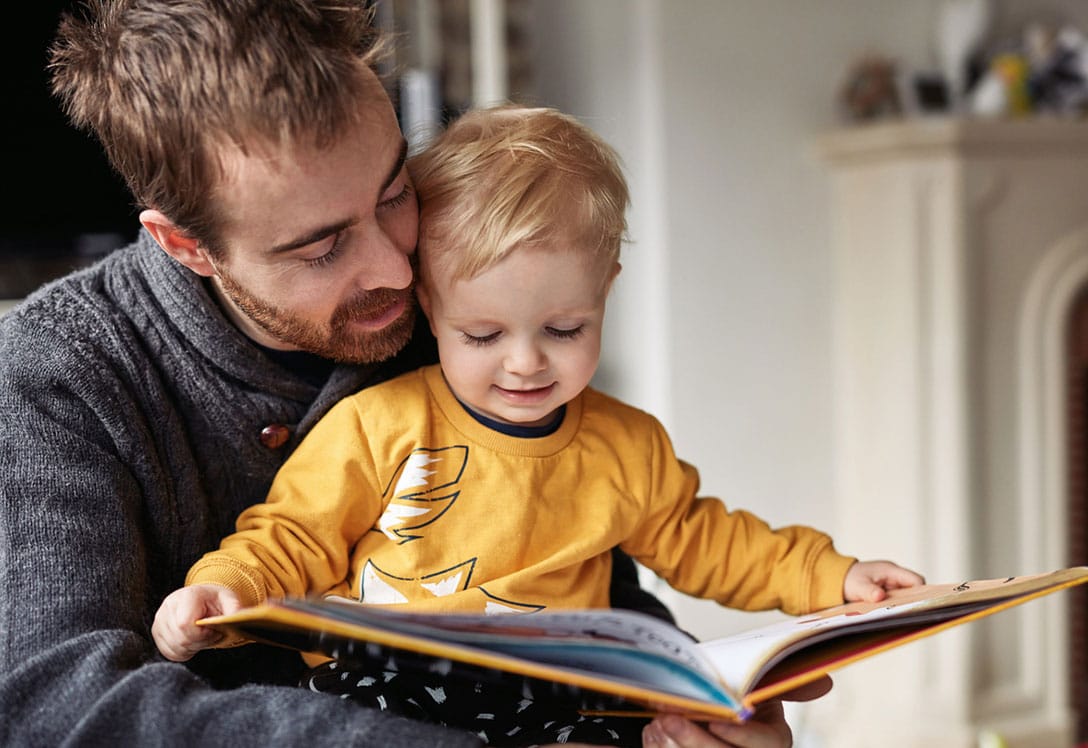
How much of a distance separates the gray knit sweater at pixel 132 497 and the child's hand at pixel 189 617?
2cm

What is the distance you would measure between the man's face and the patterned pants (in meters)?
0.28

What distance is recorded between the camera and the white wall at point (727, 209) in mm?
2752

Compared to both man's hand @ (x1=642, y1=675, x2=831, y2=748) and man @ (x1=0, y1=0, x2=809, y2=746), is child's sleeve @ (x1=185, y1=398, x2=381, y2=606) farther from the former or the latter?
man's hand @ (x1=642, y1=675, x2=831, y2=748)

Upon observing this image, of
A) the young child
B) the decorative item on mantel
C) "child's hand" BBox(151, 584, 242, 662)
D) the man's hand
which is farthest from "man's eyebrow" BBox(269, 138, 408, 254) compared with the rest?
the decorative item on mantel

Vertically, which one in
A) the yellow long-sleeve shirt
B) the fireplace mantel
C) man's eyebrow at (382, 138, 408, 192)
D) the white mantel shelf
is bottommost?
the fireplace mantel

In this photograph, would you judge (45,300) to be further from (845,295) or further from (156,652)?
(845,295)

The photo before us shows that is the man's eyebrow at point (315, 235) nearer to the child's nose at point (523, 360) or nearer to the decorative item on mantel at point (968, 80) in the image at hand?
the child's nose at point (523, 360)

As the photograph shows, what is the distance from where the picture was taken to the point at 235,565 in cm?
95

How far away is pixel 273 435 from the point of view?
3.57 ft

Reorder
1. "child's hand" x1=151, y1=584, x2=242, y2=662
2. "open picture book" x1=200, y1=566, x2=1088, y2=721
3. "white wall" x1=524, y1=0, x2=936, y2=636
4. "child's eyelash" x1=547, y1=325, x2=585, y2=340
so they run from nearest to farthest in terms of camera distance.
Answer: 1. "open picture book" x1=200, y1=566, x2=1088, y2=721
2. "child's hand" x1=151, y1=584, x2=242, y2=662
3. "child's eyelash" x1=547, y1=325, x2=585, y2=340
4. "white wall" x1=524, y1=0, x2=936, y2=636

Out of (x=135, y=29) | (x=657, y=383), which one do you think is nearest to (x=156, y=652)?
(x=135, y=29)

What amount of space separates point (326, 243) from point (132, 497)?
10.3 inches

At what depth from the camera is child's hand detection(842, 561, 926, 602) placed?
107 centimetres

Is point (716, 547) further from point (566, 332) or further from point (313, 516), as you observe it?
point (313, 516)
